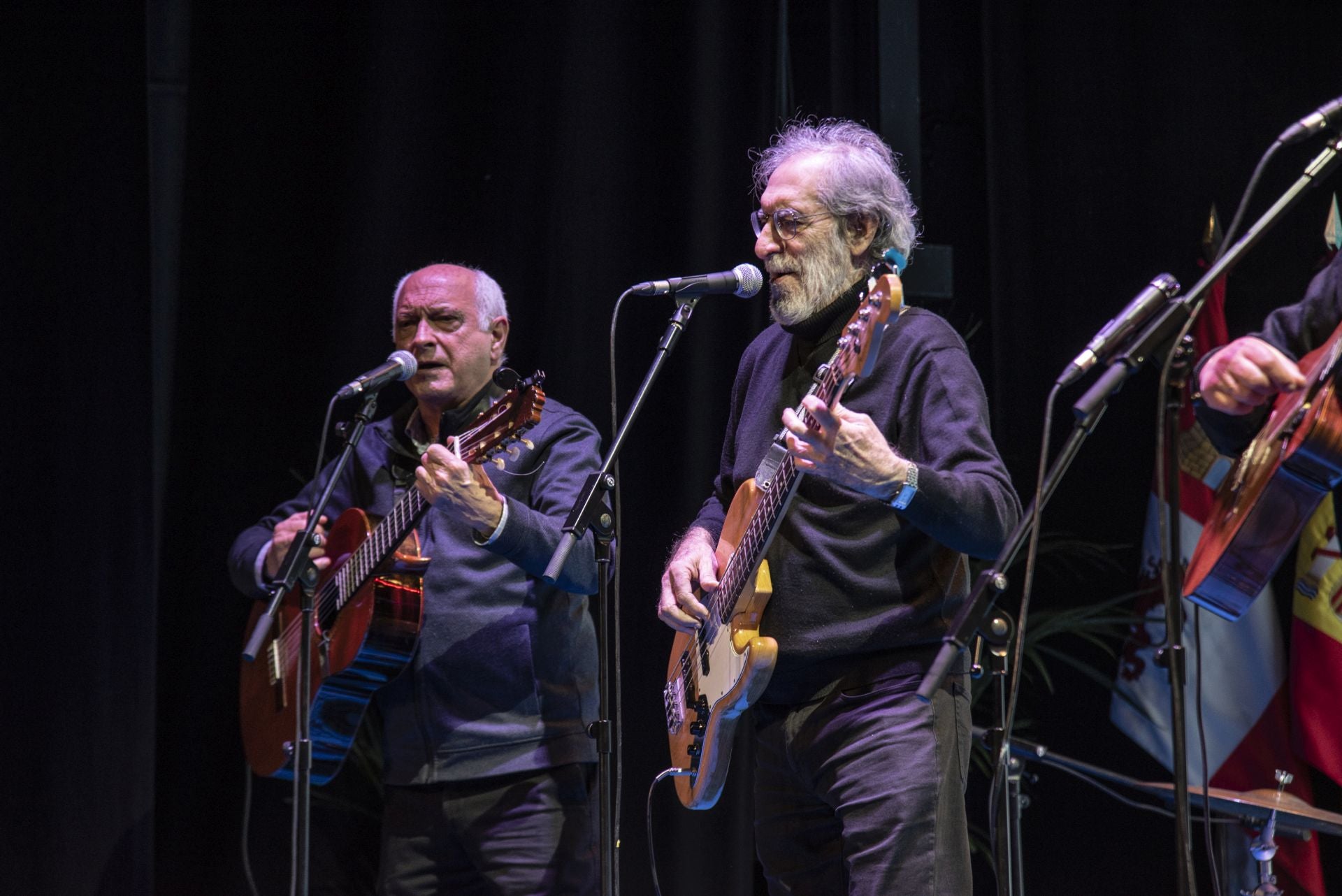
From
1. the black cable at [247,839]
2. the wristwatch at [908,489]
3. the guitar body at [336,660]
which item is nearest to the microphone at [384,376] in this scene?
the guitar body at [336,660]

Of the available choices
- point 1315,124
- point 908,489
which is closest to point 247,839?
point 908,489

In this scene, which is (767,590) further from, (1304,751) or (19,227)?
(19,227)

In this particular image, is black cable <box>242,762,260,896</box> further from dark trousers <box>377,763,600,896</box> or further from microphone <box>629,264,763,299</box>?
microphone <box>629,264,763,299</box>

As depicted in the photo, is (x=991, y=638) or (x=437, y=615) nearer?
(x=991, y=638)

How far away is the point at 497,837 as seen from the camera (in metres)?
3.19

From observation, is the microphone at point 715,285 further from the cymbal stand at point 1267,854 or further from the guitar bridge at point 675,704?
the cymbal stand at point 1267,854

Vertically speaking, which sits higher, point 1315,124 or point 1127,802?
point 1315,124

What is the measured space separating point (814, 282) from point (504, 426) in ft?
3.19

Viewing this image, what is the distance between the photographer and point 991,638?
1.95 meters

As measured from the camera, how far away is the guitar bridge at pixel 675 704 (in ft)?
9.17

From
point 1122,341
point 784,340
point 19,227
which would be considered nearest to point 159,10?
point 19,227

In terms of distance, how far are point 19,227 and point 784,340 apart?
2.75 m

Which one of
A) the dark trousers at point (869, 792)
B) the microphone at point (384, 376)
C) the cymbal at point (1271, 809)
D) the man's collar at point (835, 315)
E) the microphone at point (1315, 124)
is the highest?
the microphone at point (1315, 124)

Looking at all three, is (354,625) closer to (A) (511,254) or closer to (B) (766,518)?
(B) (766,518)
